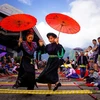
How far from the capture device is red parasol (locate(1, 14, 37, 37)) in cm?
659

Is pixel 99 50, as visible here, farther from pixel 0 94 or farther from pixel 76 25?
pixel 0 94

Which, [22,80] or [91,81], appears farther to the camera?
[91,81]

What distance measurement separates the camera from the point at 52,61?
22.2 feet

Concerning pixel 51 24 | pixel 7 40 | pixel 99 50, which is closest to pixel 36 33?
pixel 7 40

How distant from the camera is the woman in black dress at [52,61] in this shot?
658 cm

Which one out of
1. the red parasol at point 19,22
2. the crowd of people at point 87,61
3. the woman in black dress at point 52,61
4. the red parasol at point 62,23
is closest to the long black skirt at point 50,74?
the woman in black dress at point 52,61

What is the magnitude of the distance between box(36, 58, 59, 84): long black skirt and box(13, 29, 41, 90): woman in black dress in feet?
0.82

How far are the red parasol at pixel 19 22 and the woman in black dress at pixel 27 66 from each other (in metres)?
0.21

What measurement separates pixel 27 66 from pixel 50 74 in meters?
0.68

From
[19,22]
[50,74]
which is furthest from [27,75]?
[19,22]

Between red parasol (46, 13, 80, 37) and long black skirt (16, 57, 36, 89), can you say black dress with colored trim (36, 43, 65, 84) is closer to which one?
long black skirt (16, 57, 36, 89)

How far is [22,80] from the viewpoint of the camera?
21.7 ft

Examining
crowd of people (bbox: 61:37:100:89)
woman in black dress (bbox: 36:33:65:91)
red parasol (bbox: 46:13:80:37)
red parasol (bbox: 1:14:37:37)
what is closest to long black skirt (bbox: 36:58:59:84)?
woman in black dress (bbox: 36:33:65:91)

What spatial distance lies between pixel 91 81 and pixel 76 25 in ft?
11.7
